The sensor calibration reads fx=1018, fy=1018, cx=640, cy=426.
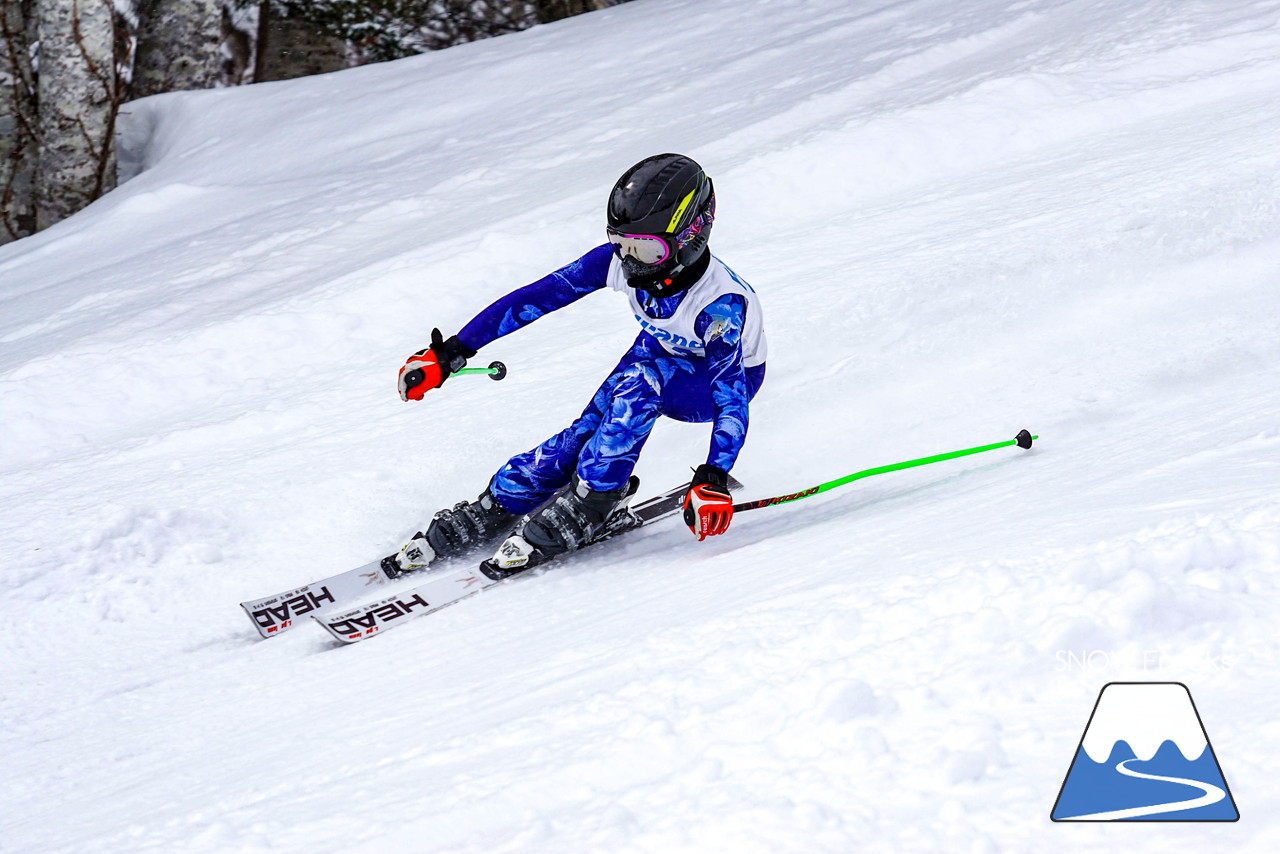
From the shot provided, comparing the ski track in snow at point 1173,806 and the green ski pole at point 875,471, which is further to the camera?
the green ski pole at point 875,471

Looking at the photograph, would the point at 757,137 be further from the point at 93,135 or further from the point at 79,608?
the point at 93,135

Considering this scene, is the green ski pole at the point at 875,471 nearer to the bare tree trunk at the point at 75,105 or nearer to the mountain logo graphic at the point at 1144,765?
the mountain logo graphic at the point at 1144,765

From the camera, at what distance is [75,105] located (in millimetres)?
8477

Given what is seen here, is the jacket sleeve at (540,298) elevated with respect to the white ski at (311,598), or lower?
elevated

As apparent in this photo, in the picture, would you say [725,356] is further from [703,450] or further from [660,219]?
[703,450]

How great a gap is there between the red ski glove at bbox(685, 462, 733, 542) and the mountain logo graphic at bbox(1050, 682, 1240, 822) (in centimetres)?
142

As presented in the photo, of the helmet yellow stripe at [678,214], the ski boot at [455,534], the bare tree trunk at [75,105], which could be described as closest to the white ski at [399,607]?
the ski boot at [455,534]

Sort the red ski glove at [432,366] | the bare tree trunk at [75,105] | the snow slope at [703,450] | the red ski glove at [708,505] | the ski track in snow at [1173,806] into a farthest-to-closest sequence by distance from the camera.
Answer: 1. the bare tree trunk at [75,105]
2. the red ski glove at [432,366]
3. the red ski glove at [708,505]
4. the snow slope at [703,450]
5. the ski track in snow at [1173,806]

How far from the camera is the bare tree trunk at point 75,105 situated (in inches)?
323

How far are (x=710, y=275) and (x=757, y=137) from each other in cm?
341

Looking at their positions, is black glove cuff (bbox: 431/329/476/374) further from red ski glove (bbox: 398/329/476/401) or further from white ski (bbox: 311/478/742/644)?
white ski (bbox: 311/478/742/644)

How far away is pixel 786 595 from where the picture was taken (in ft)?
7.82

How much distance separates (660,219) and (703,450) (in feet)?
4.56

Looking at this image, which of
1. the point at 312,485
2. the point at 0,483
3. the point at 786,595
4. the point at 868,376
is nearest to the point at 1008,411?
the point at 868,376
